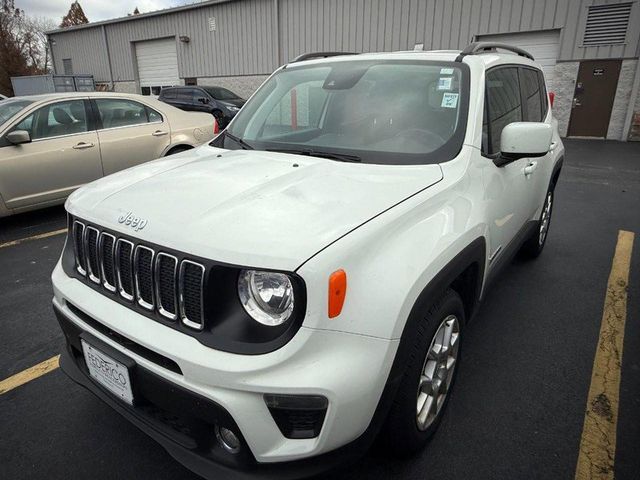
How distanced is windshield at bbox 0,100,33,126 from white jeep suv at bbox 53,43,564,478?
157 inches

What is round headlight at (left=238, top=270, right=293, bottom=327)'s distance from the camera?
141 centimetres

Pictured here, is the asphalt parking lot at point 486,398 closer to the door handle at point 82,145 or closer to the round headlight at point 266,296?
the round headlight at point 266,296

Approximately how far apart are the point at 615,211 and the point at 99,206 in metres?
6.48

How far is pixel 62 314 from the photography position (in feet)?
6.43

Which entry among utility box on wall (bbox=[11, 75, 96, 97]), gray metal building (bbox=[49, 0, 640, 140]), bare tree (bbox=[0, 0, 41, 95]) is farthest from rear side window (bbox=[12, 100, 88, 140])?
bare tree (bbox=[0, 0, 41, 95])

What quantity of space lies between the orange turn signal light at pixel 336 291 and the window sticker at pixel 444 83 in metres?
1.50

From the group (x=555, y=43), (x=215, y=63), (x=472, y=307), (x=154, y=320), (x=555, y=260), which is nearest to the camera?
(x=154, y=320)

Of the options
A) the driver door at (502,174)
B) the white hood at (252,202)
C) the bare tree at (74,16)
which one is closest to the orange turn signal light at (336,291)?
the white hood at (252,202)

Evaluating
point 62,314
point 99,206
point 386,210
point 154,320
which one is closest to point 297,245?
point 386,210

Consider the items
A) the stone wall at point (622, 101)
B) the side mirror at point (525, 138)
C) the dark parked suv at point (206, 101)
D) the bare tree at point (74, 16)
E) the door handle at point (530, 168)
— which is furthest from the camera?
the bare tree at point (74, 16)

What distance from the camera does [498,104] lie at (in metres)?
2.66

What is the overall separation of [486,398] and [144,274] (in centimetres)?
189

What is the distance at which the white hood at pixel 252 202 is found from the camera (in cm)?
145

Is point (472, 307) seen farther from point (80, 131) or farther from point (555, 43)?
point (555, 43)
